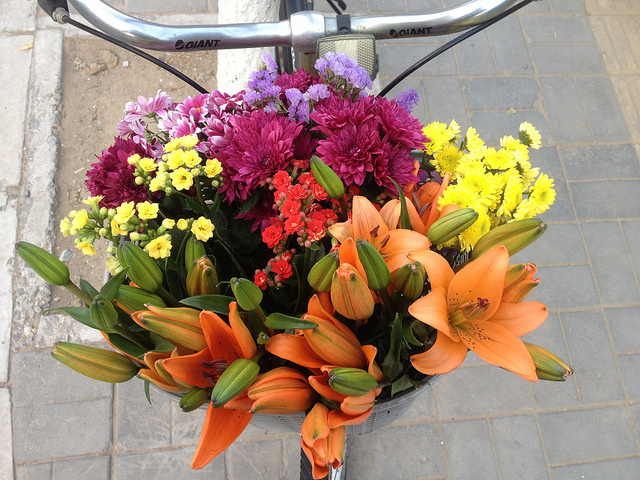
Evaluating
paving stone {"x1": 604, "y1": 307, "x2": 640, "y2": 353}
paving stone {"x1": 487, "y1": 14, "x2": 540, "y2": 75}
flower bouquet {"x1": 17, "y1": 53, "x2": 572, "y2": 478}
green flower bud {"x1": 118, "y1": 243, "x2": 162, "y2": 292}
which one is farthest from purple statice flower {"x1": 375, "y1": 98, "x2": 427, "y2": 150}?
paving stone {"x1": 487, "y1": 14, "x2": 540, "y2": 75}

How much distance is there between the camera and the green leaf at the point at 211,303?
0.52m

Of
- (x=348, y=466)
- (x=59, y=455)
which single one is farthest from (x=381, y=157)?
(x=59, y=455)

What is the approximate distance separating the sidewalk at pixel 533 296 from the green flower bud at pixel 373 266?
1.16 meters

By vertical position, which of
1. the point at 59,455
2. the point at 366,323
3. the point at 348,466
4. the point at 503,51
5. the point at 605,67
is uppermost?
the point at 366,323

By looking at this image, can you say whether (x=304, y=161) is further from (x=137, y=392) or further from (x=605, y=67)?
(x=605, y=67)

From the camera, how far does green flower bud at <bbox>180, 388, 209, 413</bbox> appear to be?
1.65 ft

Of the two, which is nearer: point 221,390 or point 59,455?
point 221,390

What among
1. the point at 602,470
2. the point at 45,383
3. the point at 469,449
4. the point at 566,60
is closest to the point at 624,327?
the point at 602,470

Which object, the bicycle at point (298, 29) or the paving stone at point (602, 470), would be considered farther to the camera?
the paving stone at point (602, 470)

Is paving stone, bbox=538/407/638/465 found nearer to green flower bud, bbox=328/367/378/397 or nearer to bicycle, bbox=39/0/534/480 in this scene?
bicycle, bbox=39/0/534/480

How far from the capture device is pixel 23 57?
1.93 meters

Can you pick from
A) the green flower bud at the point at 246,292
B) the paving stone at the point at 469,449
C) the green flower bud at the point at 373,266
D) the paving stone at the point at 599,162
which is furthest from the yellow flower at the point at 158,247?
the paving stone at the point at 599,162

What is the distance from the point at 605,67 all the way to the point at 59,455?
2.60 m

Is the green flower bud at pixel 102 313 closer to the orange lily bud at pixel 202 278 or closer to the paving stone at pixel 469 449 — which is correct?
the orange lily bud at pixel 202 278
